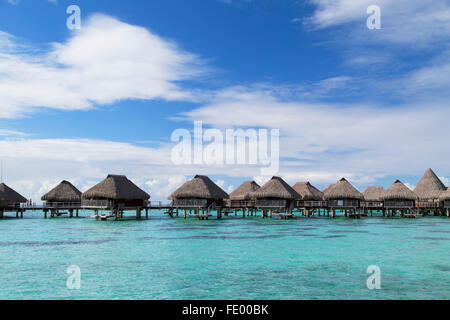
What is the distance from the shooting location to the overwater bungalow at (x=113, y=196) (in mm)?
45406

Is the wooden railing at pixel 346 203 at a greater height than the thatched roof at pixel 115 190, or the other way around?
the thatched roof at pixel 115 190

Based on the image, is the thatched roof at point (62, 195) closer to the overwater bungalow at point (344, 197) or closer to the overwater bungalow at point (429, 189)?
the overwater bungalow at point (344, 197)

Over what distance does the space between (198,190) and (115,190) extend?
371 inches

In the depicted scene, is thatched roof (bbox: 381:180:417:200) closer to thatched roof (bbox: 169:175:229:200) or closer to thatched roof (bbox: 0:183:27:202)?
thatched roof (bbox: 169:175:229:200)

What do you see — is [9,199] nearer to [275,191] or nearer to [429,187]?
[275,191]

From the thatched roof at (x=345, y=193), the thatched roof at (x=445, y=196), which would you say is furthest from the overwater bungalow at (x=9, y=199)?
the thatched roof at (x=445, y=196)

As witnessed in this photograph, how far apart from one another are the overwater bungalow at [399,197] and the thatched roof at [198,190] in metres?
21.7

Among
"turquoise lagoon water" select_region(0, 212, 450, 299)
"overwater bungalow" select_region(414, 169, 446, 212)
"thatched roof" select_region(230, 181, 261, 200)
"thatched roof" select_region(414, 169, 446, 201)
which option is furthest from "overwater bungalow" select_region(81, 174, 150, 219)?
"thatched roof" select_region(414, 169, 446, 201)

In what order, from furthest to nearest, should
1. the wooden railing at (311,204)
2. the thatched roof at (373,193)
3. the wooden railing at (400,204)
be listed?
the thatched roof at (373,193), the wooden railing at (311,204), the wooden railing at (400,204)

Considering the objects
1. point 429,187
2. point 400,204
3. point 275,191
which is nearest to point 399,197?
point 400,204

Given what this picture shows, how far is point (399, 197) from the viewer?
52.9 meters

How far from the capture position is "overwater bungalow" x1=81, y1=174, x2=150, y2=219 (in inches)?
1788

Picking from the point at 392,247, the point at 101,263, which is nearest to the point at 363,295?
the point at 101,263

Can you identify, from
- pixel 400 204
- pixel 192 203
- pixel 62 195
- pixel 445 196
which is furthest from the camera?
pixel 445 196
